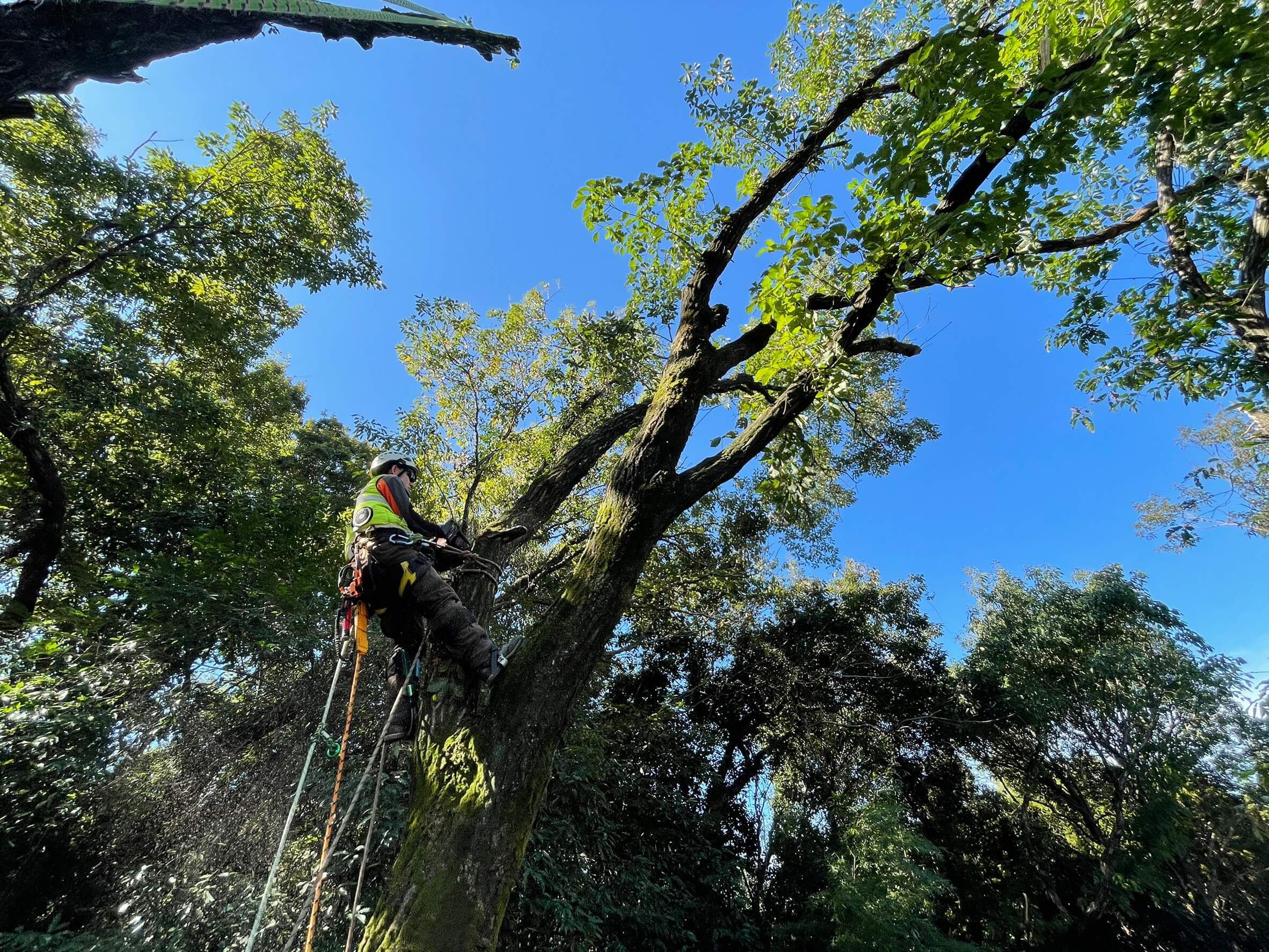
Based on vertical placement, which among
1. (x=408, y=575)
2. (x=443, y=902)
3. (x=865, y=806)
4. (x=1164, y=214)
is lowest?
(x=443, y=902)

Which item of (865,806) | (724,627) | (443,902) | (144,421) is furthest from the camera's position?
(724,627)

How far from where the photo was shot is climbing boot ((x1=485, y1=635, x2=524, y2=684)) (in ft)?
8.04

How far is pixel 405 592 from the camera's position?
9.45 feet

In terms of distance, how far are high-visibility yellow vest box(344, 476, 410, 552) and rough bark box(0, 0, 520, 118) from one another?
119 inches

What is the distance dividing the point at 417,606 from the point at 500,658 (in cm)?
70

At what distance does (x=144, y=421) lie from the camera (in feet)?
22.9

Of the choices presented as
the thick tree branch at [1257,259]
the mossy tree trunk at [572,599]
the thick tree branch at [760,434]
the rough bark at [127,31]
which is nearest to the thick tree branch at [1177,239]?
the thick tree branch at [1257,259]

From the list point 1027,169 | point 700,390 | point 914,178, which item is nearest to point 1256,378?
point 1027,169

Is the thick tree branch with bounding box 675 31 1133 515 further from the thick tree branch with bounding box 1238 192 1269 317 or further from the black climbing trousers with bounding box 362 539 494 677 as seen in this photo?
the thick tree branch with bounding box 1238 192 1269 317

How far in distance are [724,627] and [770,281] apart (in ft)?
26.0

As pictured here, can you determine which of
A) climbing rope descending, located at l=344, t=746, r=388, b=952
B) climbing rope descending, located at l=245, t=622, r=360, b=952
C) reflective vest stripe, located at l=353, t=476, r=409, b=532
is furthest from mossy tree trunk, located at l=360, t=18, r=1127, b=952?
reflective vest stripe, located at l=353, t=476, r=409, b=532

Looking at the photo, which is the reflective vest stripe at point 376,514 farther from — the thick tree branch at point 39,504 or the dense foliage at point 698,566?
the thick tree branch at point 39,504

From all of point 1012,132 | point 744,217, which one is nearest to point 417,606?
point 744,217

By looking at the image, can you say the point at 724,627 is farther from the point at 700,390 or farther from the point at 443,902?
the point at 443,902
